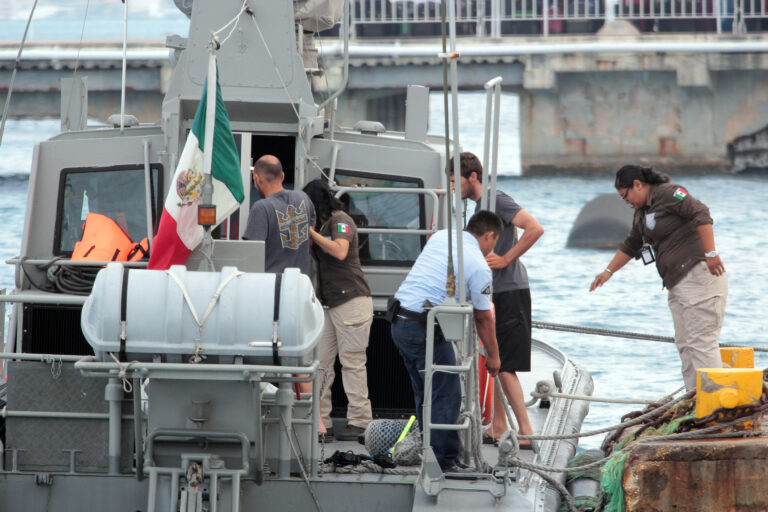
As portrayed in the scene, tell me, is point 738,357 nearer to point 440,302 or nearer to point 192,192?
point 440,302

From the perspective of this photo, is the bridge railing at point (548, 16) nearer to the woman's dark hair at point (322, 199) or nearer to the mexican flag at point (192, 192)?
the woman's dark hair at point (322, 199)

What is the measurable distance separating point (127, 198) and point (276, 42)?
1433mm

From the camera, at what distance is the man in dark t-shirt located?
6.48m

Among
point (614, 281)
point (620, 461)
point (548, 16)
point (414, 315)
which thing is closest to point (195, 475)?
point (414, 315)

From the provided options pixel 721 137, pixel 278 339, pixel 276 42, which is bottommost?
pixel 278 339

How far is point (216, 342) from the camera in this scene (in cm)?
470

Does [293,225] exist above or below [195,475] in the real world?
above

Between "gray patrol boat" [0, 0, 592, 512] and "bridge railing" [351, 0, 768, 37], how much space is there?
2694 centimetres

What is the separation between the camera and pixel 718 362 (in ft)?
22.2

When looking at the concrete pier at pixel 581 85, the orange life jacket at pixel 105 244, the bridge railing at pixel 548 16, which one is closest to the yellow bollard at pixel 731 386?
the orange life jacket at pixel 105 244

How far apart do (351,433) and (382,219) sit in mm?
1567

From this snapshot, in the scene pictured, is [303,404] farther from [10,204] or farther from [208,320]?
[10,204]

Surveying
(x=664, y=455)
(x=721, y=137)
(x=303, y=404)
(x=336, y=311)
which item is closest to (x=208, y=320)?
(x=303, y=404)

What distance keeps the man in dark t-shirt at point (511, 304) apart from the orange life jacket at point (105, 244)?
2.17 m
